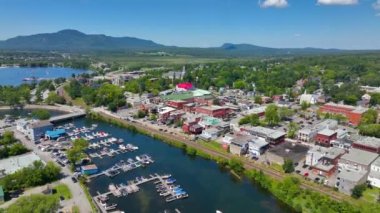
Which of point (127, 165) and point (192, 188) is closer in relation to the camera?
point (192, 188)

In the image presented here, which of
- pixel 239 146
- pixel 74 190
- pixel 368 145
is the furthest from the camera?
pixel 239 146

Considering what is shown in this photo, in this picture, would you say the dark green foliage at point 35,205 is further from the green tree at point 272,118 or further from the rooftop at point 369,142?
the green tree at point 272,118

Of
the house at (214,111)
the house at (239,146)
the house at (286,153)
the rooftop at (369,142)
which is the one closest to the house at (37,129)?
the house at (214,111)

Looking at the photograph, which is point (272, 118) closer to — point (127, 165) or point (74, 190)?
point (127, 165)

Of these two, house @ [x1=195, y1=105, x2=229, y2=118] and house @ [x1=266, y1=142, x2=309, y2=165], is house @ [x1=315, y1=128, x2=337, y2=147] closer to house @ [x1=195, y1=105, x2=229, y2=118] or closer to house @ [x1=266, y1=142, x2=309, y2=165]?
house @ [x1=266, y1=142, x2=309, y2=165]

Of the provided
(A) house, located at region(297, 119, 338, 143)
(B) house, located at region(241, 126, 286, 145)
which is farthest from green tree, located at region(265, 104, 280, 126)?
(B) house, located at region(241, 126, 286, 145)

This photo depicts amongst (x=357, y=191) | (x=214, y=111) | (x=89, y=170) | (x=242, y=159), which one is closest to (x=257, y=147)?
(x=242, y=159)
